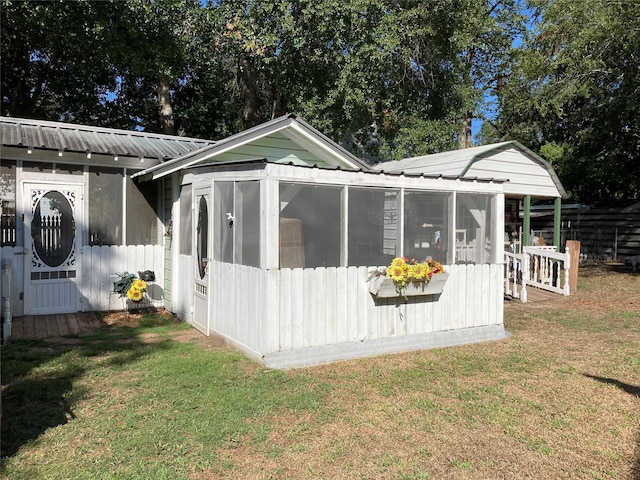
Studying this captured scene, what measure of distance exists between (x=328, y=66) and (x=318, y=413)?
11.2 m

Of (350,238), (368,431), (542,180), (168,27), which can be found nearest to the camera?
(368,431)

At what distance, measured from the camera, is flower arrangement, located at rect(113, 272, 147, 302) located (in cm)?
711

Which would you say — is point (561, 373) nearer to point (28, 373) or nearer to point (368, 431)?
point (368, 431)

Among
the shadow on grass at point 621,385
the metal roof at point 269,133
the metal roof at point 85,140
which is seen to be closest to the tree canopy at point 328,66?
the metal roof at point 85,140

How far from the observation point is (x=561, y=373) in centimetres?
493

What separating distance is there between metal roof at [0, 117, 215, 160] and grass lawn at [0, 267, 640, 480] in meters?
2.94

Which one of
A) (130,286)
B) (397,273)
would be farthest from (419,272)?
(130,286)

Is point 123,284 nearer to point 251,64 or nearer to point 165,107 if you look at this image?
point 165,107

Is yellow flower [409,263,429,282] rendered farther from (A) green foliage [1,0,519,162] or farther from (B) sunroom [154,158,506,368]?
(A) green foliage [1,0,519,162]

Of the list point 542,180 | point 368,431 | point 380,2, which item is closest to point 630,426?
point 368,431

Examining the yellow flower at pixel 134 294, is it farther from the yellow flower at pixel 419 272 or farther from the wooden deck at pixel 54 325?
the yellow flower at pixel 419 272

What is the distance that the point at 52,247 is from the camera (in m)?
7.13

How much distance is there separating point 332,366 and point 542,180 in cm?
850

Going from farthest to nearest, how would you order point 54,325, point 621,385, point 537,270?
point 537,270
point 54,325
point 621,385
